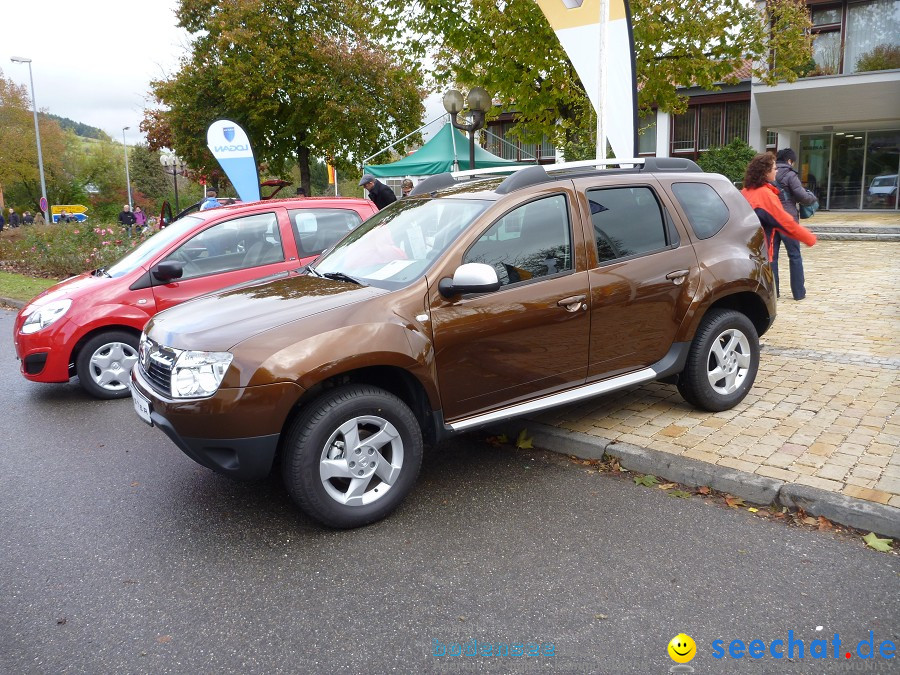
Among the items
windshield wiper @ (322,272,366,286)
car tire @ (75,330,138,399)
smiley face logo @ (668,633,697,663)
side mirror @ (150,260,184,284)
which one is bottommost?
smiley face logo @ (668,633,697,663)

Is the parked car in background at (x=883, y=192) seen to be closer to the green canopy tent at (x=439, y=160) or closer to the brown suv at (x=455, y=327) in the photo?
the green canopy tent at (x=439, y=160)

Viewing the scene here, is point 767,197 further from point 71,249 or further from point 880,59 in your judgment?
point 880,59

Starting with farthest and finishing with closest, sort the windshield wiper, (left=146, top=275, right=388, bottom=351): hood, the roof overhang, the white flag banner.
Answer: the roof overhang
the white flag banner
the windshield wiper
(left=146, top=275, right=388, bottom=351): hood

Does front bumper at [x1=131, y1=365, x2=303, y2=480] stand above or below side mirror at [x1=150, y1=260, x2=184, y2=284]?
below

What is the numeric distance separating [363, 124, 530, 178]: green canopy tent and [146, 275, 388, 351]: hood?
1089 centimetres

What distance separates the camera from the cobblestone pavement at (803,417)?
167 inches

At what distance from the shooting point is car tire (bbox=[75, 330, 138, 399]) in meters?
6.54

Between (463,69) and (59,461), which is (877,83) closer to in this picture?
(463,69)

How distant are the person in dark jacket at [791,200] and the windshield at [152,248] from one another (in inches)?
261

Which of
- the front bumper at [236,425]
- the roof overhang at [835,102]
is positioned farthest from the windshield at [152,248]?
the roof overhang at [835,102]

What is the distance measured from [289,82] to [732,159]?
49.4 ft

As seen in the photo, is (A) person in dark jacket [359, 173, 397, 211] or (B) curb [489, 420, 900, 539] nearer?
(B) curb [489, 420, 900, 539]

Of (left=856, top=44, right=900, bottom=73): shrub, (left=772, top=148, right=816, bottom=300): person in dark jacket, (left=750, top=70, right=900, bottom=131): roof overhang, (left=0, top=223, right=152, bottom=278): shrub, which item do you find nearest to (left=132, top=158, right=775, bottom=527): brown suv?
(left=772, top=148, right=816, bottom=300): person in dark jacket

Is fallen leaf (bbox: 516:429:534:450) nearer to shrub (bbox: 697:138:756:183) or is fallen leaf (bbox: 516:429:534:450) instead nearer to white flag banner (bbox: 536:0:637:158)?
white flag banner (bbox: 536:0:637:158)
